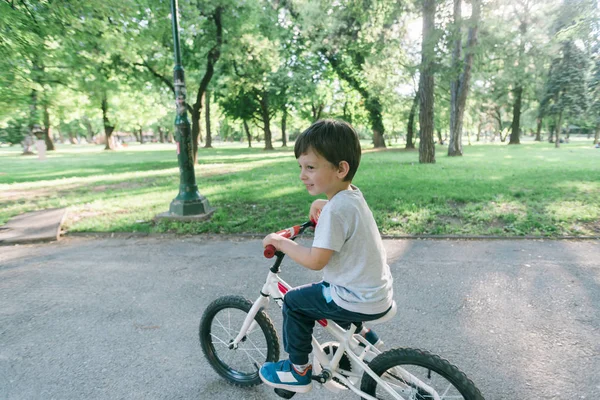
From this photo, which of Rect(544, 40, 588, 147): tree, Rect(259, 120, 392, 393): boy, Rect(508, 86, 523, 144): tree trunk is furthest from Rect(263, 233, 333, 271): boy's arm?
Rect(508, 86, 523, 144): tree trunk

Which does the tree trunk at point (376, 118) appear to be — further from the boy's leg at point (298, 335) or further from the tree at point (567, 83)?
the boy's leg at point (298, 335)

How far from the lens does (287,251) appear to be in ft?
6.39

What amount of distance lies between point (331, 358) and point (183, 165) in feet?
18.4

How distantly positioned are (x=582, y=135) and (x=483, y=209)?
87.0m

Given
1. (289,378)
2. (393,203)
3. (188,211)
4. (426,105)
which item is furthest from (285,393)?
(426,105)

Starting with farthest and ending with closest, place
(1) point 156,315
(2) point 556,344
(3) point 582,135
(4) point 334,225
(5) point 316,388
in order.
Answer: (3) point 582,135 < (1) point 156,315 < (2) point 556,344 < (5) point 316,388 < (4) point 334,225

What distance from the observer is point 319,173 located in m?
1.91

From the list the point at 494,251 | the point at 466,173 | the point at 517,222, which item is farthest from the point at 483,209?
the point at 466,173

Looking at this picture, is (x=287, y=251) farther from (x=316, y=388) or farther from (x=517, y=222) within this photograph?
(x=517, y=222)

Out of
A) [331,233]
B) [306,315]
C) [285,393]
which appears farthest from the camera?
[285,393]

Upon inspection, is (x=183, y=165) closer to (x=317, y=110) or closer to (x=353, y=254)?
(x=353, y=254)

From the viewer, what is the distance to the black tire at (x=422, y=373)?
5.77ft

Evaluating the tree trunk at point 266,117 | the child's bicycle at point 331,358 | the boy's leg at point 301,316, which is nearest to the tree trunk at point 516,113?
the tree trunk at point 266,117

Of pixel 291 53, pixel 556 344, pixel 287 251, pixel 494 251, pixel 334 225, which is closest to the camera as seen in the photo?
pixel 334 225
